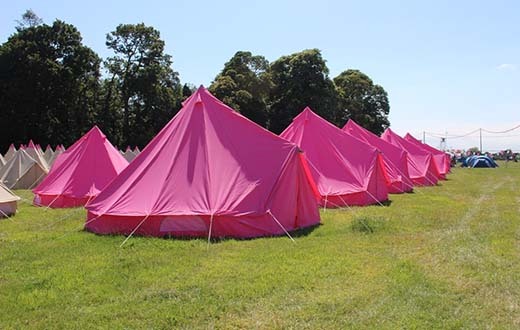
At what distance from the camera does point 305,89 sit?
4288cm

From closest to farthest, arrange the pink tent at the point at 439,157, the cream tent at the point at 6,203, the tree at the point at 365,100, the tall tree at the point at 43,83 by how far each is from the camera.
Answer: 1. the cream tent at the point at 6,203
2. the pink tent at the point at 439,157
3. the tall tree at the point at 43,83
4. the tree at the point at 365,100

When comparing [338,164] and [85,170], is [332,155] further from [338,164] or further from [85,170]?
[85,170]

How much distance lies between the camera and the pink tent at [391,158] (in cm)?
1903

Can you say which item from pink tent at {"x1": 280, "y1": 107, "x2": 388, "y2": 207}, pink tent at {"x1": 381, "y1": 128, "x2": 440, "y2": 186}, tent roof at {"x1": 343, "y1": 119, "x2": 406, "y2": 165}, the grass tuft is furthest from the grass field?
pink tent at {"x1": 381, "y1": 128, "x2": 440, "y2": 186}

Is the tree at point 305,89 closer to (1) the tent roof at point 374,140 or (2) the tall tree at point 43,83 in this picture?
(2) the tall tree at point 43,83

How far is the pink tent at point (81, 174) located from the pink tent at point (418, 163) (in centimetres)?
1411

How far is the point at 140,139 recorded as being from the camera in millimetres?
44812

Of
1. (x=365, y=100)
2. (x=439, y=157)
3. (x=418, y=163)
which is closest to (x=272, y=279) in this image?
(x=418, y=163)

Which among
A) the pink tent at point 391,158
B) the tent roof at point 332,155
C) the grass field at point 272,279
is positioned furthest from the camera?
the pink tent at point 391,158

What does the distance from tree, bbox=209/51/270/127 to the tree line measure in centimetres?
9

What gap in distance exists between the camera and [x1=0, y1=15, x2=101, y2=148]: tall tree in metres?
36.5

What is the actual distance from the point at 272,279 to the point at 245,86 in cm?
4056

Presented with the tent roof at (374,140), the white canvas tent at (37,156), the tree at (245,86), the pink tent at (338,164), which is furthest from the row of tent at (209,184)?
the tree at (245,86)

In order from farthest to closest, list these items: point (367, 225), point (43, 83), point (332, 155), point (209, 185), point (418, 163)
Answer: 1. point (43, 83)
2. point (418, 163)
3. point (332, 155)
4. point (367, 225)
5. point (209, 185)
